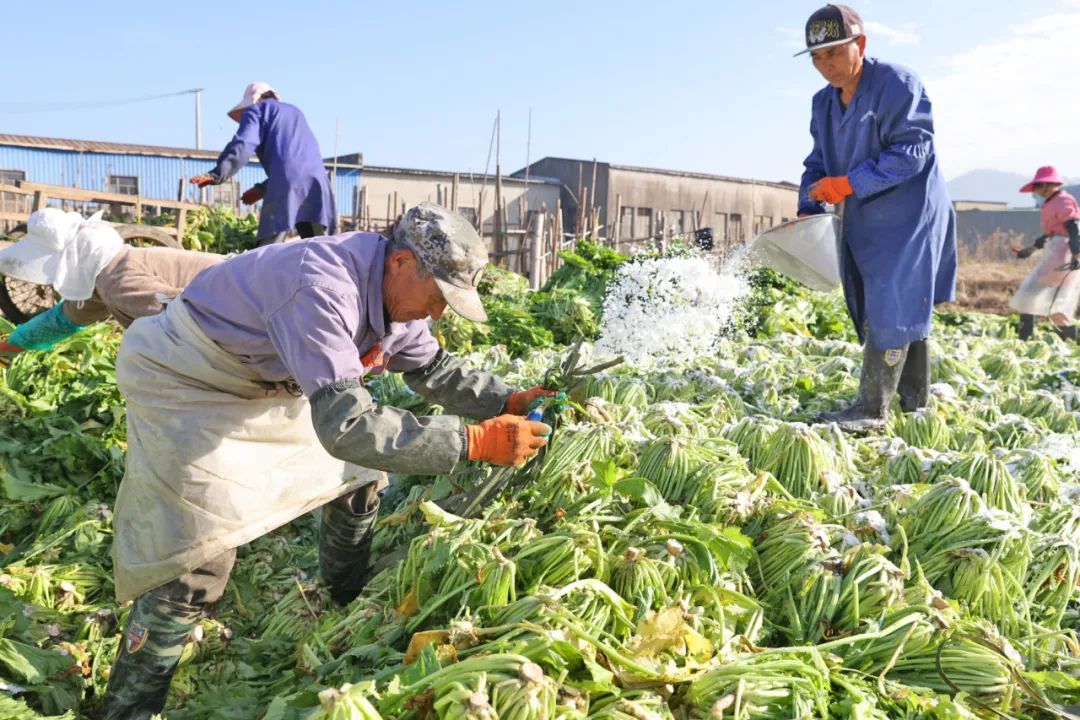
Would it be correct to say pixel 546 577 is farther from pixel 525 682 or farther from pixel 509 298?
pixel 509 298

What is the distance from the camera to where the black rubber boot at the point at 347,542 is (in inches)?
124

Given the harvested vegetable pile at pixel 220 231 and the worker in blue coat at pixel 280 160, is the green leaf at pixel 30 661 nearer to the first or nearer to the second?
the worker in blue coat at pixel 280 160

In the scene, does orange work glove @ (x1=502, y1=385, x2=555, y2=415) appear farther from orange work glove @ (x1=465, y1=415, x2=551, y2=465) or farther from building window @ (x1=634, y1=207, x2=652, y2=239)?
building window @ (x1=634, y1=207, x2=652, y2=239)

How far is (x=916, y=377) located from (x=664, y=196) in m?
29.8

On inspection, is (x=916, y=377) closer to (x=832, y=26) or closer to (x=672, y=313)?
(x=672, y=313)

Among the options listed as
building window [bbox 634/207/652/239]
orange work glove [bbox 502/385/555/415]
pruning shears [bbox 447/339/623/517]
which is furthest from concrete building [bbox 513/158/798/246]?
orange work glove [bbox 502/385/555/415]

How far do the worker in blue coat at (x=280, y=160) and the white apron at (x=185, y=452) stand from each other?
171 inches

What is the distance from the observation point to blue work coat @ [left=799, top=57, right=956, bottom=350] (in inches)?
154

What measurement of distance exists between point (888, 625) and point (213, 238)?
8.47 metres

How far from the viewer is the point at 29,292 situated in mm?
6246

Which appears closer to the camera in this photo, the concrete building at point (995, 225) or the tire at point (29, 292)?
the tire at point (29, 292)

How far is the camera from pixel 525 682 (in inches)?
71.9

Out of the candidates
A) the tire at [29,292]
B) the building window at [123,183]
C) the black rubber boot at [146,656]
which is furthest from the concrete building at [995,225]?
the black rubber boot at [146,656]

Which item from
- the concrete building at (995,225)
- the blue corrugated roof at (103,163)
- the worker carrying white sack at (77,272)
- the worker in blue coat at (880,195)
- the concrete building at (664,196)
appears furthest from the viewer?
the concrete building at (995,225)
